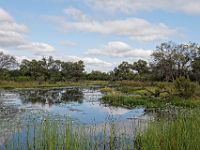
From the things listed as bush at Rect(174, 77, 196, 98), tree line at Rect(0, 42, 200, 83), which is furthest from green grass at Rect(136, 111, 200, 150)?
tree line at Rect(0, 42, 200, 83)

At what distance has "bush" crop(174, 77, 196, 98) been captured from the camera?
2781 centimetres

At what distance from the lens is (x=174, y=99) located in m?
27.1

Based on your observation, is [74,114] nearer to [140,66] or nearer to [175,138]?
[175,138]

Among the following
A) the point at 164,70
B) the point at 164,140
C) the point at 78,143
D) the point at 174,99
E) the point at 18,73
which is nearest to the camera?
the point at 78,143

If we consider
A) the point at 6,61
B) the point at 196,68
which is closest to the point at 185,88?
the point at 196,68

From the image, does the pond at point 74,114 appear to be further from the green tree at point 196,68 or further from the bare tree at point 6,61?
the bare tree at point 6,61

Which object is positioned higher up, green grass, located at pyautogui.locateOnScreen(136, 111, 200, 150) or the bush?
the bush

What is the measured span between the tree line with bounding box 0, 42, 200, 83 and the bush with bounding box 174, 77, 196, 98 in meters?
30.2

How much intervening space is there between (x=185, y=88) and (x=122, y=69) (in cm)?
8294

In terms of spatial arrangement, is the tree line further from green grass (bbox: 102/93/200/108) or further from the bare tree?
green grass (bbox: 102/93/200/108)

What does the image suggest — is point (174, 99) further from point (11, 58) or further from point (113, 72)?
point (113, 72)

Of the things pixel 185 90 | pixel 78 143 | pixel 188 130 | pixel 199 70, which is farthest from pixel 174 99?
pixel 199 70

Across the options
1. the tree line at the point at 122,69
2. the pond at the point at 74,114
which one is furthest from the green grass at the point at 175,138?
the tree line at the point at 122,69

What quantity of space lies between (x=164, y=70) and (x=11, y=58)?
4102 centimetres
